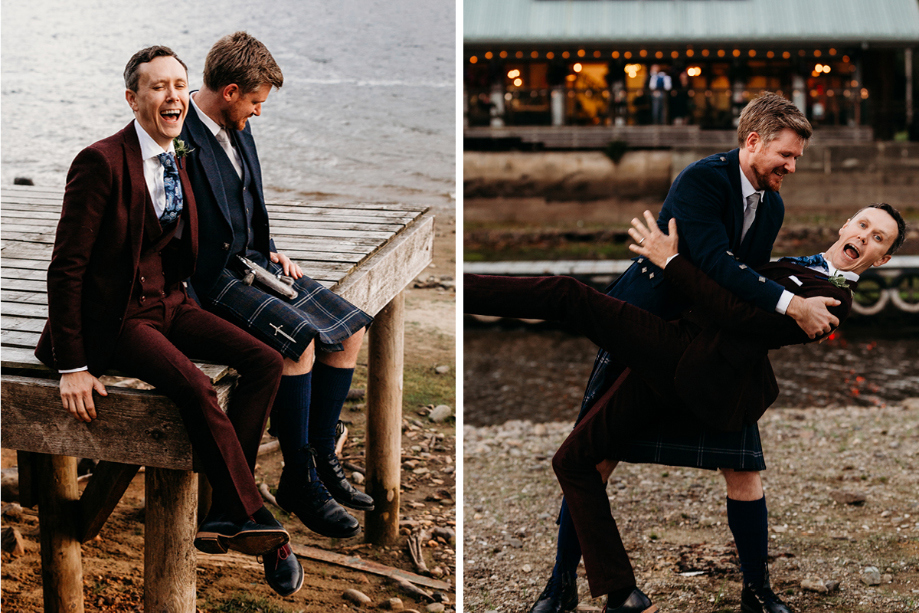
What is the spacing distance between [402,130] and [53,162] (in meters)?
5.46

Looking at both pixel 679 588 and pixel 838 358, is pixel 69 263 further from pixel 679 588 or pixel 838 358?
pixel 838 358

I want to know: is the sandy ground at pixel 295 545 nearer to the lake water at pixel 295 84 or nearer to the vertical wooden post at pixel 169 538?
the vertical wooden post at pixel 169 538

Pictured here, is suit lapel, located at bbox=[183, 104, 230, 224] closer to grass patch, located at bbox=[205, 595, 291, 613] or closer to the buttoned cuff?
the buttoned cuff

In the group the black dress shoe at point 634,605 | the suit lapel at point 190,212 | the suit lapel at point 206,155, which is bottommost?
the black dress shoe at point 634,605

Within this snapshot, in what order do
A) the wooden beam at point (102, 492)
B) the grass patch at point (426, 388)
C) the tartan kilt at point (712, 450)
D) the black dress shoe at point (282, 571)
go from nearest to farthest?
1. the black dress shoe at point (282, 571)
2. the tartan kilt at point (712, 450)
3. the wooden beam at point (102, 492)
4. the grass patch at point (426, 388)

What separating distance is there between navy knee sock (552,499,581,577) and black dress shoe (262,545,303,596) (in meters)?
1.12

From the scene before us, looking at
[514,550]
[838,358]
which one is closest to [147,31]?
[514,550]

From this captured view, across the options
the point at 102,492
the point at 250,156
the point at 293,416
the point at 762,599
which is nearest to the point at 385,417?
the point at 102,492

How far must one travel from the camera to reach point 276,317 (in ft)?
11.6

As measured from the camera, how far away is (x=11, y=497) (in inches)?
244

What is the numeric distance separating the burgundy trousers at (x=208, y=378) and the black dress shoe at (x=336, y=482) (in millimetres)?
745

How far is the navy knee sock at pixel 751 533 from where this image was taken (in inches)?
140

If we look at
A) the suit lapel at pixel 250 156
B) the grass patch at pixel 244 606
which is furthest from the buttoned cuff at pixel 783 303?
the grass patch at pixel 244 606

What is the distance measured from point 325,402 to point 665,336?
62.2 inches
